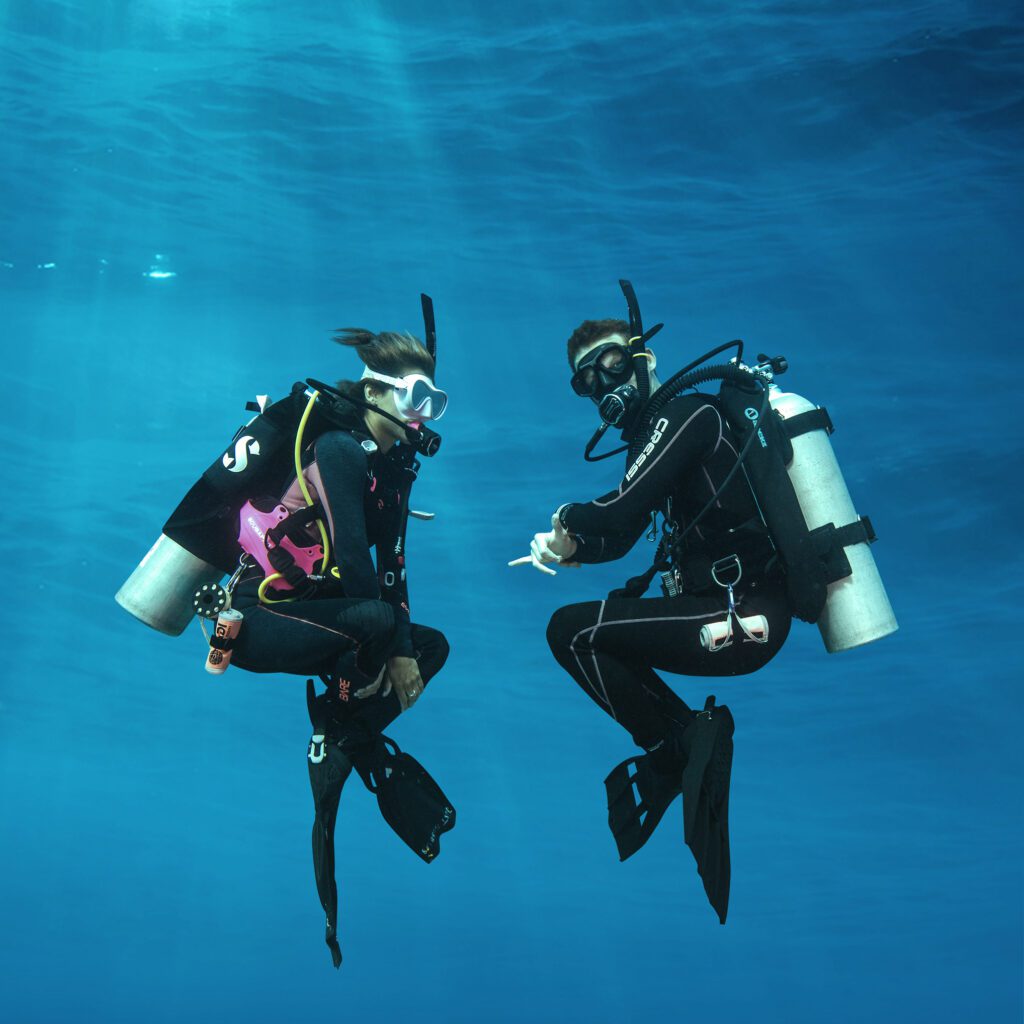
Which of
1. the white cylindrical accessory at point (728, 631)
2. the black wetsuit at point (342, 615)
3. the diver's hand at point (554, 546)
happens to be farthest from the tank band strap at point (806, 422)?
the black wetsuit at point (342, 615)

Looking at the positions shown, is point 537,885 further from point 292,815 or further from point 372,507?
point 372,507

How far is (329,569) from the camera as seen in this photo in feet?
20.6

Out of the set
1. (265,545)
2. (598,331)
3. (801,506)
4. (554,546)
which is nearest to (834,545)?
(801,506)

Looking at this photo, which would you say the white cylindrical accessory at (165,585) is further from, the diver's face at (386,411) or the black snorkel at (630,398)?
the black snorkel at (630,398)

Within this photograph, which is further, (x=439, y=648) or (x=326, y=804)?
(x=439, y=648)

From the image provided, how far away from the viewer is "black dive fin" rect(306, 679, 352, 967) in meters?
6.16

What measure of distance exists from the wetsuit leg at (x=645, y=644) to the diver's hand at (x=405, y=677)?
878 millimetres

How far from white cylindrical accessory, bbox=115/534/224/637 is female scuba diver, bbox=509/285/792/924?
83.8 inches

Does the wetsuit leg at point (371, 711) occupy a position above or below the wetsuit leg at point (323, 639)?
below

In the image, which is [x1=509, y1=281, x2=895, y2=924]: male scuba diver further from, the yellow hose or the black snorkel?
the yellow hose

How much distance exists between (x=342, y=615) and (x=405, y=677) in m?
0.60

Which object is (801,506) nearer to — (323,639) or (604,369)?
(604,369)

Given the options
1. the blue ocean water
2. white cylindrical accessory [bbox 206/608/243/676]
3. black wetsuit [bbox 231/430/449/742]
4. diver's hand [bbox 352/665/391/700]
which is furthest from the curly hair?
the blue ocean water

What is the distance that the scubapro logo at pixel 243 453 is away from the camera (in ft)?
20.9
